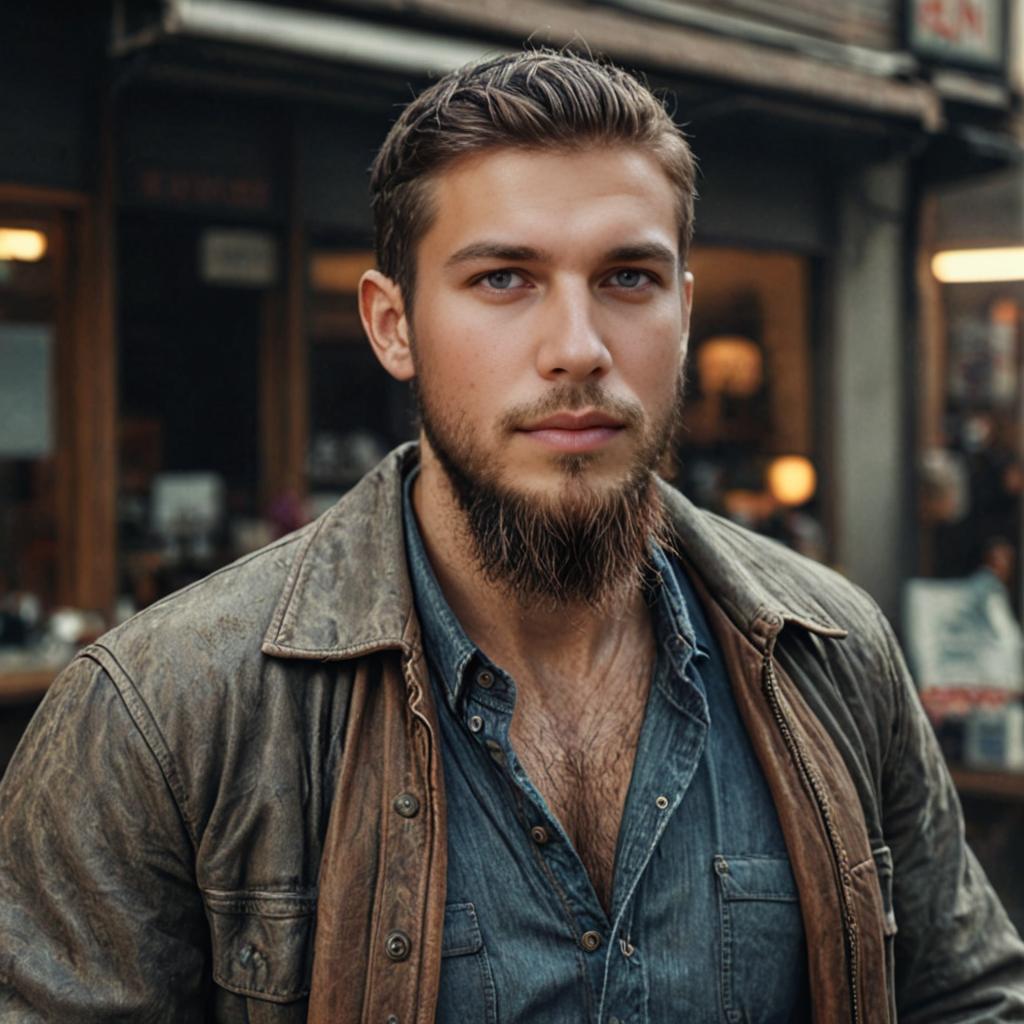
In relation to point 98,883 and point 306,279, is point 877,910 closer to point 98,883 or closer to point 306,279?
point 98,883

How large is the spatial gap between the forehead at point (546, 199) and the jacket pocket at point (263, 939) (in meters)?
0.97

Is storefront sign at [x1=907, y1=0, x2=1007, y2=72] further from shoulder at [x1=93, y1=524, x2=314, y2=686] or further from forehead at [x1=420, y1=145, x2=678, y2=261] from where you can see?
shoulder at [x1=93, y1=524, x2=314, y2=686]

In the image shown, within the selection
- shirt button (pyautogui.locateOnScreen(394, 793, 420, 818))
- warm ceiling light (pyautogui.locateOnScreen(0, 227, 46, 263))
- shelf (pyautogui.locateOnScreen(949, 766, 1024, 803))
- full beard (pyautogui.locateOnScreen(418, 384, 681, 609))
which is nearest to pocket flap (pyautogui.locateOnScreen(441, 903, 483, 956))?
shirt button (pyautogui.locateOnScreen(394, 793, 420, 818))

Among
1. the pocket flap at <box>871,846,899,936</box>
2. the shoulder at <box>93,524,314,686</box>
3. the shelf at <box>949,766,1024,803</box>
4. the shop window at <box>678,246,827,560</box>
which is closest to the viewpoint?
the shoulder at <box>93,524,314,686</box>

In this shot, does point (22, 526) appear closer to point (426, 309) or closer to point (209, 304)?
point (209, 304)

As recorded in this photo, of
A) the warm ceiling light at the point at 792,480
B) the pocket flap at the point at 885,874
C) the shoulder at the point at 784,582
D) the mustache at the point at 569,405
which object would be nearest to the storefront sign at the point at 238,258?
the warm ceiling light at the point at 792,480

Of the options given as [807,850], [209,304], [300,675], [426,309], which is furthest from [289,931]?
[209,304]

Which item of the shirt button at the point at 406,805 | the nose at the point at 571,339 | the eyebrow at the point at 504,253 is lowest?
the shirt button at the point at 406,805

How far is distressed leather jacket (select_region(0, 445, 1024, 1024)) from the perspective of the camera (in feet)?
6.28

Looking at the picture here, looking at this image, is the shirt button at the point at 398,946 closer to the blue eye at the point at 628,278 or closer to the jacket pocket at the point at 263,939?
the jacket pocket at the point at 263,939

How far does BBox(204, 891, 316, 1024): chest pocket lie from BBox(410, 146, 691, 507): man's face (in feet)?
2.25

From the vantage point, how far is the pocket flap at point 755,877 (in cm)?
214

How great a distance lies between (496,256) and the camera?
2150mm

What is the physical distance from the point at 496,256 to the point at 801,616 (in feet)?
2.48
